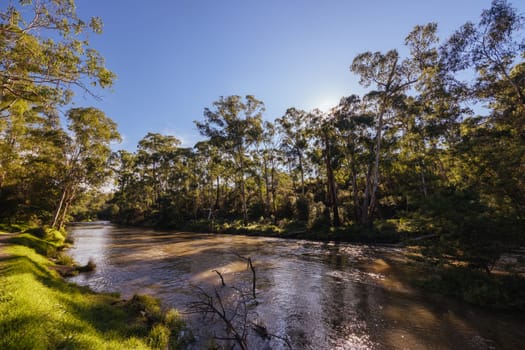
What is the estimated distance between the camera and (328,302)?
24.1 feet

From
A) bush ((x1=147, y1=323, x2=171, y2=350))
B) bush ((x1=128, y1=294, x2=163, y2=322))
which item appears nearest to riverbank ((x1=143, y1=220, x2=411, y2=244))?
bush ((x1=128, y1=294, x2=163, y2=322))

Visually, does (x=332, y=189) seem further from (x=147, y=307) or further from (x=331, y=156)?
(x=147, y=307)

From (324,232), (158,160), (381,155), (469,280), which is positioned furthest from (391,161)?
(158,160)

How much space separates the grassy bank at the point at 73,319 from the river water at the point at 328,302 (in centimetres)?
86

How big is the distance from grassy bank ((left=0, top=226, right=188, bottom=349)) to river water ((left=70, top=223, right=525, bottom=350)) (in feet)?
2.83

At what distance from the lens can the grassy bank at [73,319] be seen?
3385 millimetres

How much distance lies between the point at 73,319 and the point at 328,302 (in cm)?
658

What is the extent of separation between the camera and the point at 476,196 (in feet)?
24.2

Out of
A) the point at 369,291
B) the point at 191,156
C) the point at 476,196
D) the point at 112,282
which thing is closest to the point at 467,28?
the point at 476,196

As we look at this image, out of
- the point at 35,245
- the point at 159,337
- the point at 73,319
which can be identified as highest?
the point at 35,245

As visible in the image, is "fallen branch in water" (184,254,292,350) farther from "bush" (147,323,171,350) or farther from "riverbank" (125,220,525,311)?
"riverbank" (125,220,525,311)

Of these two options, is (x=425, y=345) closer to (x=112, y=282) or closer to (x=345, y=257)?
(x=345, y=257)

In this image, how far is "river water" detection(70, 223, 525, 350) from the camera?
521cm

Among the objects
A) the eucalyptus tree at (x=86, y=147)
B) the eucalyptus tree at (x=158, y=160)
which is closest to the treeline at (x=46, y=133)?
the eucalyptus tree at (x=86, y=147)
